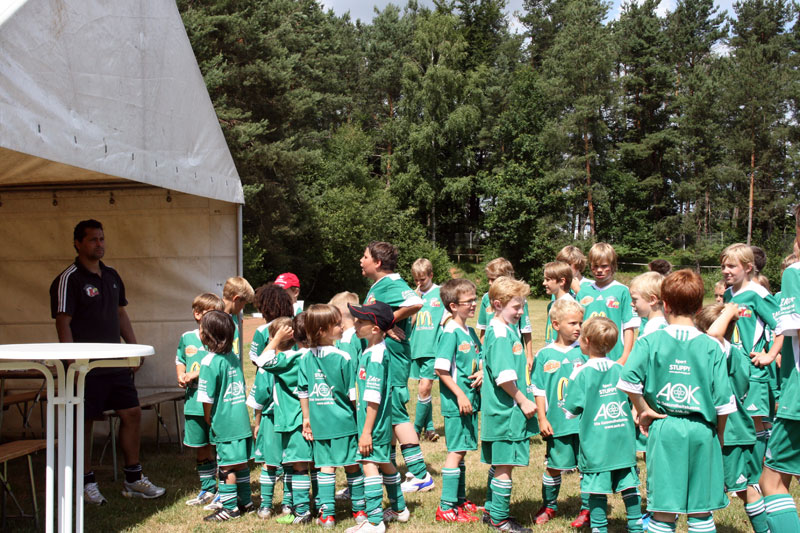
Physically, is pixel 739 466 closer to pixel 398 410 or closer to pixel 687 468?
pixel 687 468

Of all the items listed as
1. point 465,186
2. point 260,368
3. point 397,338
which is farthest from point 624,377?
point 465,186

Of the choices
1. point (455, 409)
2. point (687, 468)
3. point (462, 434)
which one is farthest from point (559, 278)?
point (687, 468)

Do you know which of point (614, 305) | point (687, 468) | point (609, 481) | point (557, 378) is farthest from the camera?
point (614, 305)

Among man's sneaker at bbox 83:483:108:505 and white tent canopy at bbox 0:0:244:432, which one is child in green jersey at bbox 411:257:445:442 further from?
man's sneaker at bbox 83:483:108:505

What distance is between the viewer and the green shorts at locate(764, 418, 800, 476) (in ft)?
11.9

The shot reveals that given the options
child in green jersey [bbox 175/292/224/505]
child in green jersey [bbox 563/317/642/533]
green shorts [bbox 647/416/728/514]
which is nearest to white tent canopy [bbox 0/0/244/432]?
child in green jersey [bbox 175/292/224/505]

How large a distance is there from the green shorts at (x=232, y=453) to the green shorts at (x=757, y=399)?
369 centimetres

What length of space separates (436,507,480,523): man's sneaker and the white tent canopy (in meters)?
3.16

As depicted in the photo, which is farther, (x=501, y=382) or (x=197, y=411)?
(x=197, y=411)

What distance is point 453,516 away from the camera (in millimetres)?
4738

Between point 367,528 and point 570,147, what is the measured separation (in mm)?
38658

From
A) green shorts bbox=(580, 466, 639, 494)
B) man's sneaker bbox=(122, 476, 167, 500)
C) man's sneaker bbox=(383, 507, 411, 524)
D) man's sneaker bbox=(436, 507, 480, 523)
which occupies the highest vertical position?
green shorts bbox=(580, 466, 639, 494)

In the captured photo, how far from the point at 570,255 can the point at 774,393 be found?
2173 mm

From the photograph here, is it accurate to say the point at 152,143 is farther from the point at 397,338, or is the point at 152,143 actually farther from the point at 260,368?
the point at 397,338
